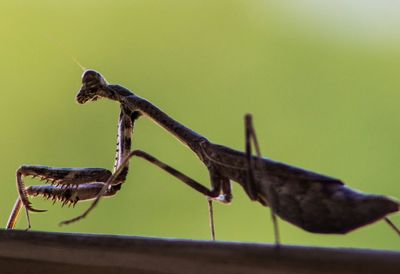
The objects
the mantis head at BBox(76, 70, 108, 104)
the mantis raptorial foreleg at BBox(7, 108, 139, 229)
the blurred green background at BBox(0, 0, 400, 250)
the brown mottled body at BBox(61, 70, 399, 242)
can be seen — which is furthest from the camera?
the blurred green background at BBox(0, 0, 400, 250)

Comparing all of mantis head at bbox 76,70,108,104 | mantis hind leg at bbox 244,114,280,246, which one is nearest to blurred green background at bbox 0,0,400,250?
mantis head at bbox 76,70,108,104

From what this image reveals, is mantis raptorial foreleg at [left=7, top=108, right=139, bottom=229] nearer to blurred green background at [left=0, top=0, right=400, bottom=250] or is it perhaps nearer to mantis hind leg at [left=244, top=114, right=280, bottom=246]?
mantis hind leg at [left=244, top=114, right=280, bottom=246]

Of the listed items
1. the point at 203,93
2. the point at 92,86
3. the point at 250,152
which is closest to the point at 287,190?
the point at 250,152

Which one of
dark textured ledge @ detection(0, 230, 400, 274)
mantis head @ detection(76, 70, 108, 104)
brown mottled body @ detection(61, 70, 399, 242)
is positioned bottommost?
dark textured ledge @ detection(0, 230, 400, 274)

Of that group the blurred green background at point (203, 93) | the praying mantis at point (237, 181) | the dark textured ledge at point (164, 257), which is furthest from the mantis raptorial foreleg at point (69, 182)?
the blurred green background at point (203, 93)

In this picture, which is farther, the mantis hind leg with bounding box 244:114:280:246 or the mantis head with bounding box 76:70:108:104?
the mantis head with bounding box 76:70:108:104

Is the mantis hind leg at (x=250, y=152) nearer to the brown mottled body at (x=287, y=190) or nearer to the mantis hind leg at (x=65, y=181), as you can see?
the brown mottled body at (x=287, y=190)

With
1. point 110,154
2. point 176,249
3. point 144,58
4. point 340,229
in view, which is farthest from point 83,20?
point 176,249
